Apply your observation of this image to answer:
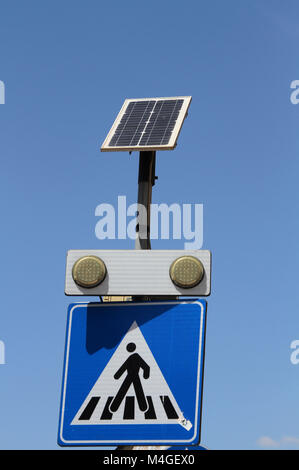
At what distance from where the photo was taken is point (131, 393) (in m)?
4.34

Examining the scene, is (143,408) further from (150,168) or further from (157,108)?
(157,108)

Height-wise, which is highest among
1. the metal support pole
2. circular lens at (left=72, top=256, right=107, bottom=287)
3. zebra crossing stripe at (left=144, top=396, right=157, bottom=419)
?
the metal support pole

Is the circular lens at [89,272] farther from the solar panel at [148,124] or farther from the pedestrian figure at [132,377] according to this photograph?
the solar panel at [148,124]

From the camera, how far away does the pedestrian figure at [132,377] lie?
4.32 metres

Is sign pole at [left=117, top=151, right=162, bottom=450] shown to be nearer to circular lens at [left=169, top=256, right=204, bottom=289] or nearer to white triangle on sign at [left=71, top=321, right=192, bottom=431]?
circular lens at [left=169, top=256, right=204, bottom=289]

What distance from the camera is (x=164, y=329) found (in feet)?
14.8

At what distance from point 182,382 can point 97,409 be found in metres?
0.68

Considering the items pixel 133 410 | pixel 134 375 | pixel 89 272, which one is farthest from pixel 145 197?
Result: pixel 133 410

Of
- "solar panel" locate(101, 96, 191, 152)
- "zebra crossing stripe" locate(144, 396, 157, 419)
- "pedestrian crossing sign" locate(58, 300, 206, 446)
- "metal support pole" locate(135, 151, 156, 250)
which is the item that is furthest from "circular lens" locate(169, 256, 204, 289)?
"solar panel" locate(101, 96, 191, 152)

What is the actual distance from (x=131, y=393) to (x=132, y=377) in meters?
0.12

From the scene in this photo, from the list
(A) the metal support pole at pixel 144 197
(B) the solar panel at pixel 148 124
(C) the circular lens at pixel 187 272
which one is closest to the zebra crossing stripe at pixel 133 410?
(C) the circular lens at pixel 187 272

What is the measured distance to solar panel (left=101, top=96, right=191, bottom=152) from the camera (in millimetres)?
5605

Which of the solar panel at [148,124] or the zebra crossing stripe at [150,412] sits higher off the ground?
the solar panel at [148,124]

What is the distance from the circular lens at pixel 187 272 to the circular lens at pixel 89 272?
1.90ft
